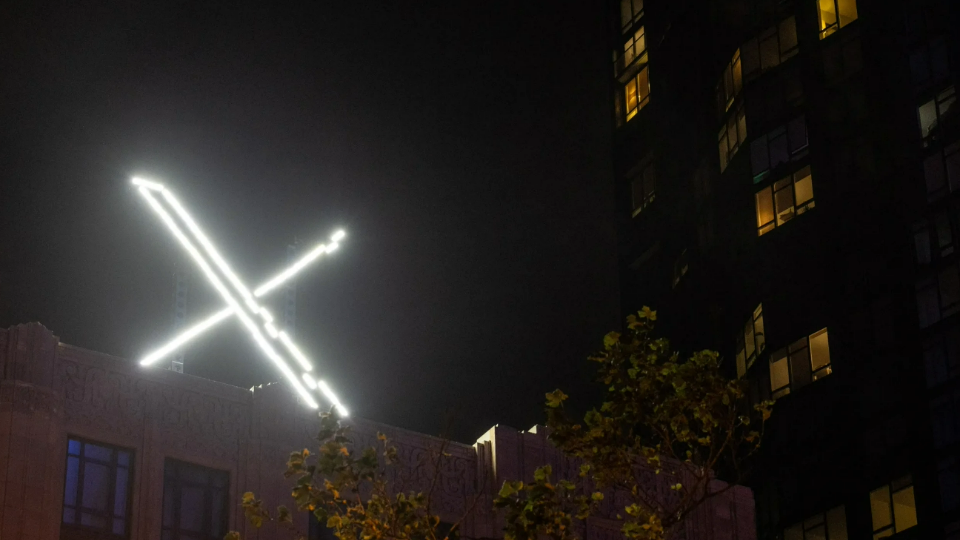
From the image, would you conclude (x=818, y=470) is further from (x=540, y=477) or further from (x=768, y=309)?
(x=540, y=477)

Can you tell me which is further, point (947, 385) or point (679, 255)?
point (679, 255)

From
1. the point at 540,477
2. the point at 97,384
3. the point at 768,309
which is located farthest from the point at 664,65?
the point at 540,477

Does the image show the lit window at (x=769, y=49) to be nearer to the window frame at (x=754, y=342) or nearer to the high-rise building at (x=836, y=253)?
the high-rise building at (x=836, y=253)

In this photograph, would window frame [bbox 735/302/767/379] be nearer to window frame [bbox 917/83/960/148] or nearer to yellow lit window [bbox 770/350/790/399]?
yellow lit window [bbox 770/350/790/399]

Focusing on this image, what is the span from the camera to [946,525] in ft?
190

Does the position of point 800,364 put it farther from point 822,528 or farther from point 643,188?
point 643,188

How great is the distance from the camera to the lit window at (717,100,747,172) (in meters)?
72.7

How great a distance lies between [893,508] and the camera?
2367 inches

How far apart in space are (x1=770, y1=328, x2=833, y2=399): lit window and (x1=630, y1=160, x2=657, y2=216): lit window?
17.5 meters

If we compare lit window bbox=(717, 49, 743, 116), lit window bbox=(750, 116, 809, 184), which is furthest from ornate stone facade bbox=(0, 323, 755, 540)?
lit window bbox=(717, 49, 743, 116)

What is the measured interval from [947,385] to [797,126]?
1566cm

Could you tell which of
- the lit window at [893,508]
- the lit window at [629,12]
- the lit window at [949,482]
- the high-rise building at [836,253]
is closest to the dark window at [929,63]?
the high-rise building at [836,253]

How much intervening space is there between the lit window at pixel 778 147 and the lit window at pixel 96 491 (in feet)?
153

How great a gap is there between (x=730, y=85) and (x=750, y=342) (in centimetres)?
1423
